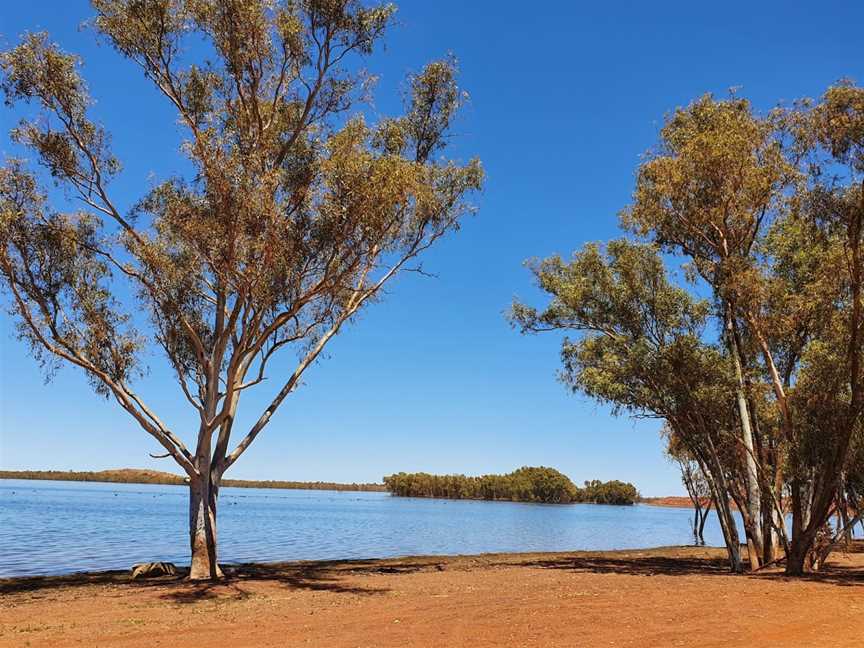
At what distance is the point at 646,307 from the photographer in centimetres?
1956

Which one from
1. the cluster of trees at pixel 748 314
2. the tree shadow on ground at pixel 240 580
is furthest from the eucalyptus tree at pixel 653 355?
the tree shadow on ground at pixel 240 580

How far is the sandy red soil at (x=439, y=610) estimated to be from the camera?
29.5 ft

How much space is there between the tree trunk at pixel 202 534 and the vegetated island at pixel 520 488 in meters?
109

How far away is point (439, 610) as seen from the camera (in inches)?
439

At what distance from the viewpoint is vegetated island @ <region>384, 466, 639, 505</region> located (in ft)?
398

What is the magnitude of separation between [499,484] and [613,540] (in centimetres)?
8897

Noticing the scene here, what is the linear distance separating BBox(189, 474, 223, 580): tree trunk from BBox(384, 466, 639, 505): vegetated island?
109 m

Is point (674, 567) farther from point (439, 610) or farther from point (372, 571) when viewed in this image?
point (439, 610)

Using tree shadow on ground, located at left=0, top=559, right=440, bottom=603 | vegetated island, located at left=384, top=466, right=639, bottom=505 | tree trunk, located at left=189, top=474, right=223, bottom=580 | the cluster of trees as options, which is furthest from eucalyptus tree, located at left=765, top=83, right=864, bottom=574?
vegetated island, located at left=384, top=466, right=639, bottom=505

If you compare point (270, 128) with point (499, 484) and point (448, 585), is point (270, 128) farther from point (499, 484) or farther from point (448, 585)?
point (499, 484)

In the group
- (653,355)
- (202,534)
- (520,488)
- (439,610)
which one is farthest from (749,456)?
(520,488)

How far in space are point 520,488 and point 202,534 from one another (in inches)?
4391

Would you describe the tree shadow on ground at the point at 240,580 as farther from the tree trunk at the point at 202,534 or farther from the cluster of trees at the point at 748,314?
the cluster of trees at the point at 748,314

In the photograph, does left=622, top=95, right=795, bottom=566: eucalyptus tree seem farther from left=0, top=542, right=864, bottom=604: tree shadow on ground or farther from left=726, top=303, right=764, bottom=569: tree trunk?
left=0, top=542, right=864, bottom=604: tree shadow on ground
